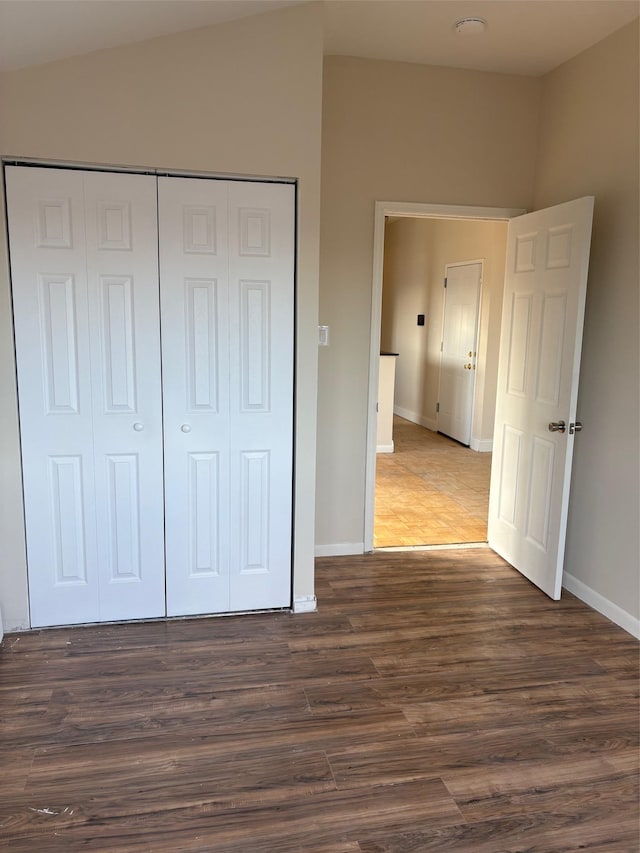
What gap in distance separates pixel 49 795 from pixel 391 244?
8660 mm

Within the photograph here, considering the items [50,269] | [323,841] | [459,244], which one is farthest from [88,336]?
[459,244]

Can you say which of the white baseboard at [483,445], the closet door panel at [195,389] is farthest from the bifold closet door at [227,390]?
the white baseboard at [483,445]

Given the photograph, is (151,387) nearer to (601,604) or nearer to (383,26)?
(383,26)

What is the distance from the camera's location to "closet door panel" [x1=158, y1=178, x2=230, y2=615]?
2730 mm

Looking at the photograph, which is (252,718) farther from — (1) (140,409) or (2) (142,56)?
(2) (142,56)

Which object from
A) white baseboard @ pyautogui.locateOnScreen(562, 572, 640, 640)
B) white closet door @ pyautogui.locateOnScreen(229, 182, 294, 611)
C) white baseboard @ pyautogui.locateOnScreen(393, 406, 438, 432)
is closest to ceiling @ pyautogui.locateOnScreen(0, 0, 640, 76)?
white closet door @ pyautogui.locateOnScreen(229, 182, 294, 611)

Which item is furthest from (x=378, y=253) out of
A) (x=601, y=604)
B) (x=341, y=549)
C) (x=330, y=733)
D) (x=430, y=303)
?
(x=430, y=303)

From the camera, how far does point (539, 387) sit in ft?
11.0

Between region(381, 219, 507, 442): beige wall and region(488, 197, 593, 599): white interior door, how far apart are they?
2389 mm

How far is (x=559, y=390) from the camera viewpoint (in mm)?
3154

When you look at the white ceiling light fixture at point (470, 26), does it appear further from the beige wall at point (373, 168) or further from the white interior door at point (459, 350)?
the white interior door at point (459, 350)

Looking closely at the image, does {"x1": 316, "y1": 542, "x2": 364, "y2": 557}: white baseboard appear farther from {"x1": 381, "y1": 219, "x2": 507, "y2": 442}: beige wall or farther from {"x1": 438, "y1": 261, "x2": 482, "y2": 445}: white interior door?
{"x1": 438, "y1": 261, "x2": 482, "y2": 445}: white interior door

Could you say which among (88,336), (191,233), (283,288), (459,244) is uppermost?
(459,244)

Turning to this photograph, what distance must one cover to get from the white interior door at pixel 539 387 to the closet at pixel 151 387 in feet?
4.52
